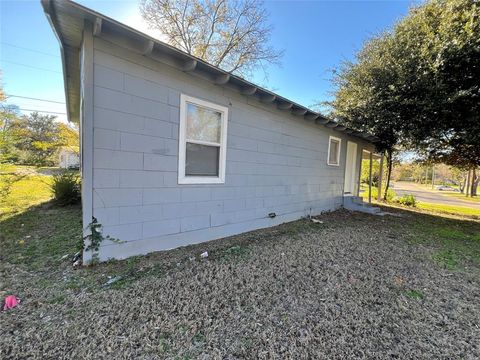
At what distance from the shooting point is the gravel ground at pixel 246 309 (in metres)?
1.79

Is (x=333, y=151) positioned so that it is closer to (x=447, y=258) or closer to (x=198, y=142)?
(x=447, y=258)

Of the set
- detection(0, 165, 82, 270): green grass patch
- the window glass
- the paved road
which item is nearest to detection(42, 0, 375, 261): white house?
detection(0, 165, 82, 270): green grass patch

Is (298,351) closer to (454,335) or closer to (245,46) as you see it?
(454,335)

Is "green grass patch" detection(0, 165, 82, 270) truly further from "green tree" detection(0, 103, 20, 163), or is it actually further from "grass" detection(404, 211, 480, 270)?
"grass" detection(404, 211, 480, 270)

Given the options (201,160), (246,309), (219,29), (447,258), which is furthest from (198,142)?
(219,29)

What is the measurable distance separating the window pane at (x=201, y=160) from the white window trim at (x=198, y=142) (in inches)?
3.1

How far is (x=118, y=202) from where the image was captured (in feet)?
10.6

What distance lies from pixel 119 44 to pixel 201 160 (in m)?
2.08

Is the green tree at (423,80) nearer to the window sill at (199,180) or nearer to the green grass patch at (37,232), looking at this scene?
the window sill at (199,180)

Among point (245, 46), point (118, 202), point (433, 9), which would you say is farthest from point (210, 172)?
point (245, 46)

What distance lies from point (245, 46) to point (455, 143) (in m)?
11.6

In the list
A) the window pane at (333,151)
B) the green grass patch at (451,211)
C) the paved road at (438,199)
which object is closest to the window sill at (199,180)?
the window pane at (333,151)

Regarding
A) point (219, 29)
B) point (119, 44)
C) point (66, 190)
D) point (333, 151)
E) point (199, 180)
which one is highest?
point (219, 29)

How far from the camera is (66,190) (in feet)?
22.6
